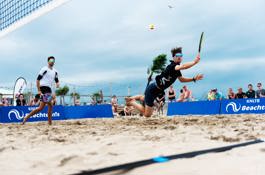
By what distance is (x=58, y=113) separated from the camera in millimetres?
13906

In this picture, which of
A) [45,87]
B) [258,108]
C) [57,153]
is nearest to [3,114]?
[45,87]

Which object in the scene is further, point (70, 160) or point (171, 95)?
point (171, 95)

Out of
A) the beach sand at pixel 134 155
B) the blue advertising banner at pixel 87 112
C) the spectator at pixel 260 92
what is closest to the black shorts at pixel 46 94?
the beach sand at pixel 134 155

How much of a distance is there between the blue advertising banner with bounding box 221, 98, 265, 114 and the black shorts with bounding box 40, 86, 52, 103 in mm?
7648

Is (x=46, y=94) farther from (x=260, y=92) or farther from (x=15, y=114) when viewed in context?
(x=260, y=92)

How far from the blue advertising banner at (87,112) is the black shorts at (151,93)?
7.45 meters

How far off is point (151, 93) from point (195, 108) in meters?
7.41

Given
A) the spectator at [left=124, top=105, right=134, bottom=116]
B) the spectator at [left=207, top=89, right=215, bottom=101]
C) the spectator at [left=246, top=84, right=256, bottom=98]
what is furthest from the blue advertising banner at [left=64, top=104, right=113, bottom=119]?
the spectator at [left=246, top=84, right=256, bottom=98]

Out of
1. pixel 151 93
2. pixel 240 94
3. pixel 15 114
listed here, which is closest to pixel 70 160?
pixel 151 93

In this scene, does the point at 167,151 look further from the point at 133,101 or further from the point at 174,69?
the point at 133,101

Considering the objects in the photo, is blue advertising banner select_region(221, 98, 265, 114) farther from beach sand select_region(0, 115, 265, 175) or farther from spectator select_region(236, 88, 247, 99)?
beach sand select_region(0, 115, 265, 175)

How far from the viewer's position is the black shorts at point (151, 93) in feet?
23.4

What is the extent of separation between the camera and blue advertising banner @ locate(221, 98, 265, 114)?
12828mm

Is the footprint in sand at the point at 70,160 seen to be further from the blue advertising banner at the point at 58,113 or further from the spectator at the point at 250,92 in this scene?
the spectator at the point at 250,92
